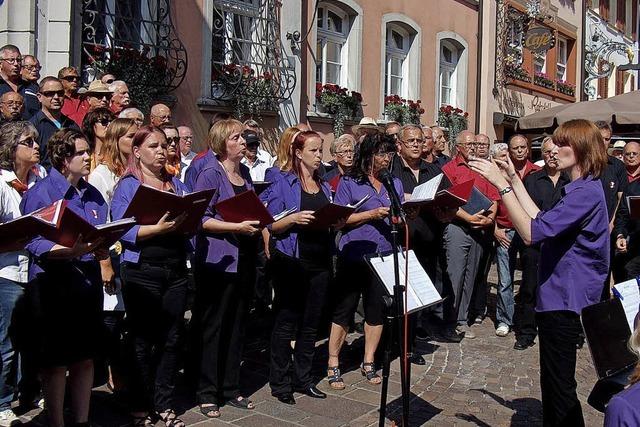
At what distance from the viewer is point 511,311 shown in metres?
8.79

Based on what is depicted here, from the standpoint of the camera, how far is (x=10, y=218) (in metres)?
4.93

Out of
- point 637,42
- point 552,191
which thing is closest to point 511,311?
point 552,191

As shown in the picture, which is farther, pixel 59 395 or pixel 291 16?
pixel 291 16

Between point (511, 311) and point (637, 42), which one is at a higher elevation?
point (637, 42)

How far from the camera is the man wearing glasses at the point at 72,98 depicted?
774 centimetres

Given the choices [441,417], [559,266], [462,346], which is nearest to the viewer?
[559,266]

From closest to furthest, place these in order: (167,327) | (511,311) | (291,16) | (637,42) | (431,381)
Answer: (167,327) → (431,381) → (511,311) → (291,16) → (637,42)

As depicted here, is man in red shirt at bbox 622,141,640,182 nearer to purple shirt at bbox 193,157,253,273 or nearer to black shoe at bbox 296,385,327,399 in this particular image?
black shoe at bbox 296,385,327,399

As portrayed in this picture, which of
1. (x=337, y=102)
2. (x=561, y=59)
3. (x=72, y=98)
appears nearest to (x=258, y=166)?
(x=72, y=98)

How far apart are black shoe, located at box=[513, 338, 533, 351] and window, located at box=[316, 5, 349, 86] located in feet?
22.8

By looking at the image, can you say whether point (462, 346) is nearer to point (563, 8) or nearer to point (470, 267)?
point (470, 267)

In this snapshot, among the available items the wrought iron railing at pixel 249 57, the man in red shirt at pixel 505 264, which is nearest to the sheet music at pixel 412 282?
the man in red shirt at pixel 505 264

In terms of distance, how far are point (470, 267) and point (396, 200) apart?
13.2 ft

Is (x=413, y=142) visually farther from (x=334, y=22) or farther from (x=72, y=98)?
(x=334, y=22)
